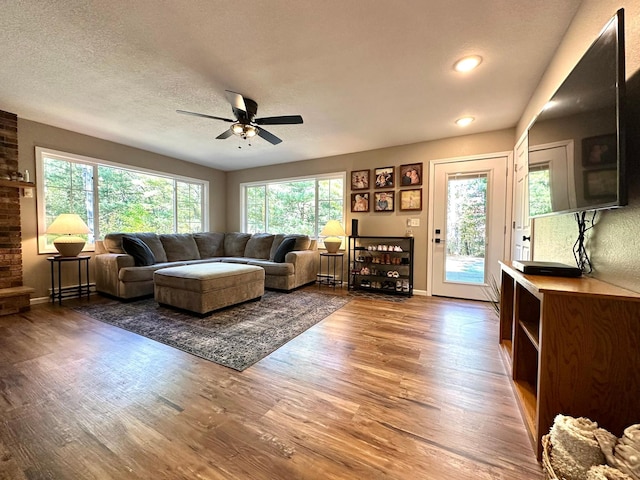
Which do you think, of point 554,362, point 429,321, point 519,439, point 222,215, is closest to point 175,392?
point 519,439

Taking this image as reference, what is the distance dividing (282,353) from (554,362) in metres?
1.70

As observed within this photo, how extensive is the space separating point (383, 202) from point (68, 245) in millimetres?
4582

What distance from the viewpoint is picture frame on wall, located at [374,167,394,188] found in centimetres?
429

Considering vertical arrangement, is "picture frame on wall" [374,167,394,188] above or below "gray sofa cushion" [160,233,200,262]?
above

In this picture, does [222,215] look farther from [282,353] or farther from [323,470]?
[323,470]

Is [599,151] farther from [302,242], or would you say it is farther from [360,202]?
[302,242]

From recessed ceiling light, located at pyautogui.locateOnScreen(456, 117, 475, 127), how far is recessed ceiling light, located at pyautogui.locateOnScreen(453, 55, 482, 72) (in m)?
1.09

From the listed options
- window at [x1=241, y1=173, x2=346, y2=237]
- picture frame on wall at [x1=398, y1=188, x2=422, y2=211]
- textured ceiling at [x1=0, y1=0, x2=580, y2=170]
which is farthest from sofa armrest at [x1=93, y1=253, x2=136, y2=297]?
picture frame on wall at [x1=398, y1=188, x2=422, y2=211]

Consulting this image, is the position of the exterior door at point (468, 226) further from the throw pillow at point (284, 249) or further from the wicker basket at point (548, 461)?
the wicker basket at point (548, 461)

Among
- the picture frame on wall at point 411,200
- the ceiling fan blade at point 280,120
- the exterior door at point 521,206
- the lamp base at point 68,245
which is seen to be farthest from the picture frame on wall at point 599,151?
the lamp base at point 68,245

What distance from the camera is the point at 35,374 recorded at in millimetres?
1766

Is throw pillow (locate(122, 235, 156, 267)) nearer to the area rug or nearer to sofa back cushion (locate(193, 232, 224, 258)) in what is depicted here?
the area rug

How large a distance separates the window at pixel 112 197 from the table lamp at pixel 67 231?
411mm

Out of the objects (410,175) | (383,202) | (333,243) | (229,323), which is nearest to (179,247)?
(229,323)
